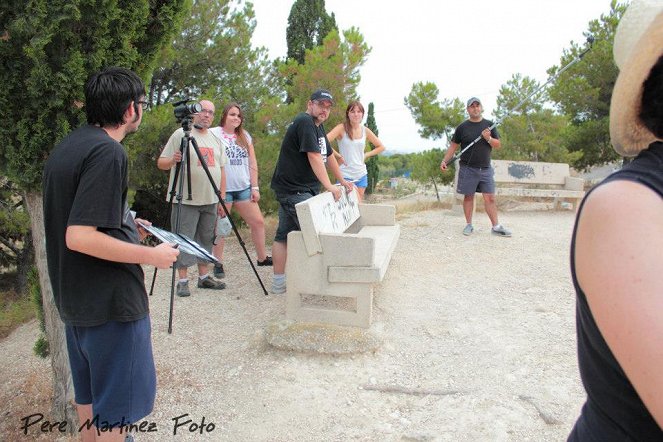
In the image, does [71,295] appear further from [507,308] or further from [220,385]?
[507,308]

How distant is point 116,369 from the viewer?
6.13 ft

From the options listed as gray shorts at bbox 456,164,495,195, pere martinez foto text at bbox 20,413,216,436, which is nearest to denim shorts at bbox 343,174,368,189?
gray shorts at bbox 456,164,495,195

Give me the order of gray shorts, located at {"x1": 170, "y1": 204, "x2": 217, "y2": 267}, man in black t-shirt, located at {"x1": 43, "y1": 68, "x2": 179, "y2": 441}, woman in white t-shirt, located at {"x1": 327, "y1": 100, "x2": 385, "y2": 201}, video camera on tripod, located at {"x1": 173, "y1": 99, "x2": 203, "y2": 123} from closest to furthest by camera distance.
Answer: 1. man in black t-shirt, located at {"x1": 43, "y1": 68, "x2": 179, "y2": 441}
2. video camera on tripod, located at {"x1": 173, "y1": 99, "x2": 203, "y2": 123}
3. gray shorts, located at {"x1": 170, "y1": 204, "x2": 217, "y2": 267}
4. woman in white t-shirt, located at {"x1": 327, "y1": 100, "x2": 385, "y2": 201}

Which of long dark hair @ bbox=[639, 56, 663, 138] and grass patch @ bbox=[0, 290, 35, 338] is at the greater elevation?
long dark hair @ bbox=[639, 56, 663, 138]

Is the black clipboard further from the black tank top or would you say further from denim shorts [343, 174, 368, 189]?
denim shorts [343, 174, 368, 189]

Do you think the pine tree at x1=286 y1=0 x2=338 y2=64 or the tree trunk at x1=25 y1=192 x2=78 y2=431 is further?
the pine tree at x1=286 y1=0 x2=338 y2=64

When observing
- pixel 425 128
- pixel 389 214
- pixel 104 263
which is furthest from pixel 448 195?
pixel 104 263

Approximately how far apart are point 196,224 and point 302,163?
3.81ft

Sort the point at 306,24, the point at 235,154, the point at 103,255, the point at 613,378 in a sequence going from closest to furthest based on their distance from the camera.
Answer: the point at 613,378 → the point at 103,255 → the point at 235,154 → the point at 306,24

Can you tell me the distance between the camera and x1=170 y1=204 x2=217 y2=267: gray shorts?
4.36 m

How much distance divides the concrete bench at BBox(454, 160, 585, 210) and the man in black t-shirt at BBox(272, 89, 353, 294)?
17.2 feet

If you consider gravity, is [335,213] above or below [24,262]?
above

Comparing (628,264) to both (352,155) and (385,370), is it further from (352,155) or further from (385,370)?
(352,155)

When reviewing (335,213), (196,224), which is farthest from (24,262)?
(335,213)
